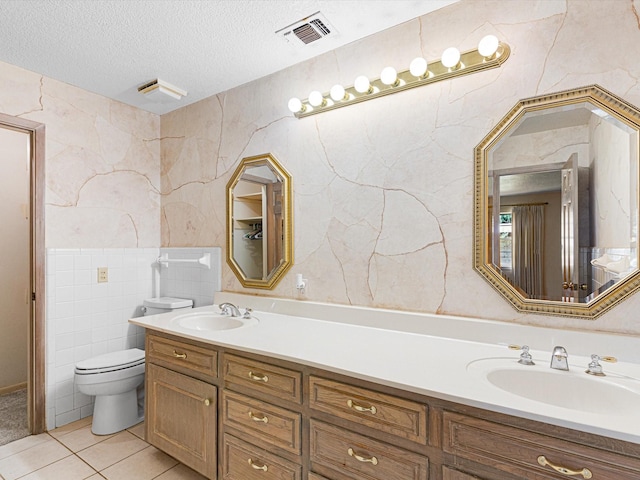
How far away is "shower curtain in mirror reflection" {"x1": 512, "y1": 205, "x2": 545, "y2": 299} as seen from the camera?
1.43m

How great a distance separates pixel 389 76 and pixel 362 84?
0.15m

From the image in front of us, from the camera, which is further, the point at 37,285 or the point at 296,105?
the point at 37,285

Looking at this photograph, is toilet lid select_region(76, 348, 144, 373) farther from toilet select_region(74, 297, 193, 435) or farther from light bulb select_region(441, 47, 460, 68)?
light bulb select_region(441, 47, 460, 68)

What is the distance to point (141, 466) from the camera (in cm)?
194

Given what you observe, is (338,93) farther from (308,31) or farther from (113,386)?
(113,386)

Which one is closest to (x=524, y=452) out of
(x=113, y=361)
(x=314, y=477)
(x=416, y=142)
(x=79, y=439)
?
(x=314, y=477)

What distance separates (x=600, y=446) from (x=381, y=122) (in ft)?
4.94

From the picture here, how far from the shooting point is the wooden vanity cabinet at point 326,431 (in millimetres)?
916

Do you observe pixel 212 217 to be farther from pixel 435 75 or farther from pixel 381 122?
pixel 435 75

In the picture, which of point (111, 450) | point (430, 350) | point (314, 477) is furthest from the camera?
point (111, 450)

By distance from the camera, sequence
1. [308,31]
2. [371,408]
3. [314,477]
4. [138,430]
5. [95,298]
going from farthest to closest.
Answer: [95,298], [138,430], [308,31], [314,477], [371,408]

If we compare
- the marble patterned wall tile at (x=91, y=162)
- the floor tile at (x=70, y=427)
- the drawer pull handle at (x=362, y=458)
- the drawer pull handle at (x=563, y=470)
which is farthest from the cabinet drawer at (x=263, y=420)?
the marble patterned wall tile at (x=91, y=162)

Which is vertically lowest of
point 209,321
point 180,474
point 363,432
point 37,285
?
point 180,474

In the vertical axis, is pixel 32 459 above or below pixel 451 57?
below
